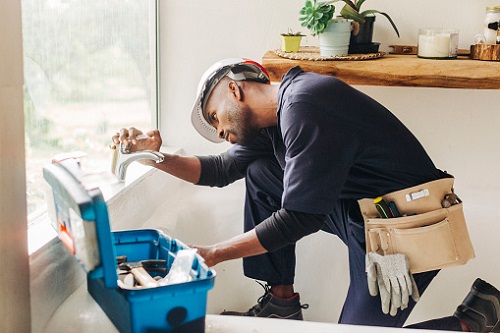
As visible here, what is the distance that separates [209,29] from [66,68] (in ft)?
2.58

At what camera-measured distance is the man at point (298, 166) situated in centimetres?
156

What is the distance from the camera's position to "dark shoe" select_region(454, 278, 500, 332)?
1.90 m

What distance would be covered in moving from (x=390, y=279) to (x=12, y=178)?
3.16ft

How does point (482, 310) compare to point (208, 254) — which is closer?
point (208, 254)

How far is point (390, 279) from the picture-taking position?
171 cm

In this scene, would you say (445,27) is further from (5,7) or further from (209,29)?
(5,7)

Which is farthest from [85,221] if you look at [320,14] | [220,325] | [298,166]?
[320,14]

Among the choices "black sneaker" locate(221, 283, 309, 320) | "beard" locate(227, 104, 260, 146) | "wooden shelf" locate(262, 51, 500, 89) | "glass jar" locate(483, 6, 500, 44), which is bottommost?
"black sneaker" locate(221, 283, 309, 320)

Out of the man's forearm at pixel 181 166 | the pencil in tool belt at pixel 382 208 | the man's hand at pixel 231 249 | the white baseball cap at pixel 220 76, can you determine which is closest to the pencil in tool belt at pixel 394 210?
the pencil in tool belt at pixel 382 208

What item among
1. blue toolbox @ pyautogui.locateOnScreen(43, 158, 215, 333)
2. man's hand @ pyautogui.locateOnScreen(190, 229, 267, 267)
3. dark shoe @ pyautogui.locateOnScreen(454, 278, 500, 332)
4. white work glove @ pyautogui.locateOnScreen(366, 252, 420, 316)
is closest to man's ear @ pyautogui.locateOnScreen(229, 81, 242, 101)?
man's hand @ pyautogui.locateOnScreen(190, 229, 267, 267)

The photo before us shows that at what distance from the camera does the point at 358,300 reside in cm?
179

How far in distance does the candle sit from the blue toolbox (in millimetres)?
1280

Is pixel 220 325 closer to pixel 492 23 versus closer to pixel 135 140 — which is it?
pixel 135 140

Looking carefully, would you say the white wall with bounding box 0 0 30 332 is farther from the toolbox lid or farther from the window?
the window
